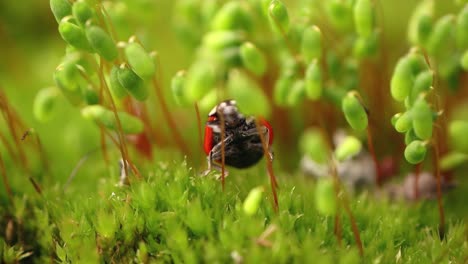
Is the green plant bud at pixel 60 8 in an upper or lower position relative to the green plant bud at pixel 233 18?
upper

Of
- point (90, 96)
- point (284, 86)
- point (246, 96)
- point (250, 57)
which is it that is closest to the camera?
point (246, 96)

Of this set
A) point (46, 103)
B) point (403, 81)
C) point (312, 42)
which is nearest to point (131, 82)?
point (46, 103)

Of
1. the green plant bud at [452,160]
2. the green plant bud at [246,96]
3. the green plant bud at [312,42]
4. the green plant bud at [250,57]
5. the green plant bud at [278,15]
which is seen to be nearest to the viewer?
the green plant bud at [246,96]

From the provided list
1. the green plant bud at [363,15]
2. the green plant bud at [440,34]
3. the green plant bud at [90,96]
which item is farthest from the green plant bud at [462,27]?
the green plant bud at [90,96]

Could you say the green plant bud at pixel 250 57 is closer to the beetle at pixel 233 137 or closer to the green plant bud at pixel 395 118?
the beetle at pixel 233 137

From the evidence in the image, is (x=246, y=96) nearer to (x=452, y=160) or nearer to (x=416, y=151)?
(x=416, y=151)

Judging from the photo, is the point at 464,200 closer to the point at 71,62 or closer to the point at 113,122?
the point at 113,122

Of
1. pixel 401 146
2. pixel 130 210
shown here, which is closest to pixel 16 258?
pixel 130 210
